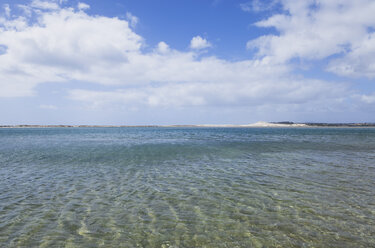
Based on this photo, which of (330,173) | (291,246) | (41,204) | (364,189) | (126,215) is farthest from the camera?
(330,173)

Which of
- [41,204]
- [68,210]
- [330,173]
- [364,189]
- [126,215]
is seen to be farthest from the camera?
[330,173]

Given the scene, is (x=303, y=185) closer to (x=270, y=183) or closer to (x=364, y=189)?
(x=270, y=183)

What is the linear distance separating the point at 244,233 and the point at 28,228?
6679mm

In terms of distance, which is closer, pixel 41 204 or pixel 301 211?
pixel 301 211

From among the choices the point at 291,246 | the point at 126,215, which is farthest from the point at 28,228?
the point at 291,246

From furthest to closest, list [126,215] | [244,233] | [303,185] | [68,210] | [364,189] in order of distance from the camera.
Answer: [303,185] < [364,189] < [68,210] < [126,215] < [244,233]

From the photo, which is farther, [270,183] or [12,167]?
[12,167]

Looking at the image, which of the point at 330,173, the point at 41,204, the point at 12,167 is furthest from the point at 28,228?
the point at 330,173

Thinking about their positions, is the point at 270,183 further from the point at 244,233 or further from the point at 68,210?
the point at 68,210

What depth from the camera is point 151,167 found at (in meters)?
16.3

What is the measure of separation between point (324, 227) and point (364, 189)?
5.65 meters

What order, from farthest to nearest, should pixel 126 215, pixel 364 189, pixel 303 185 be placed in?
pixel 303 185, pixel 364 189, pixel 126 215

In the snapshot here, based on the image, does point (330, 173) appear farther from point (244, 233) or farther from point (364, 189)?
point (244, 233)

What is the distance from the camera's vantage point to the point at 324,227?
21.6 feet
